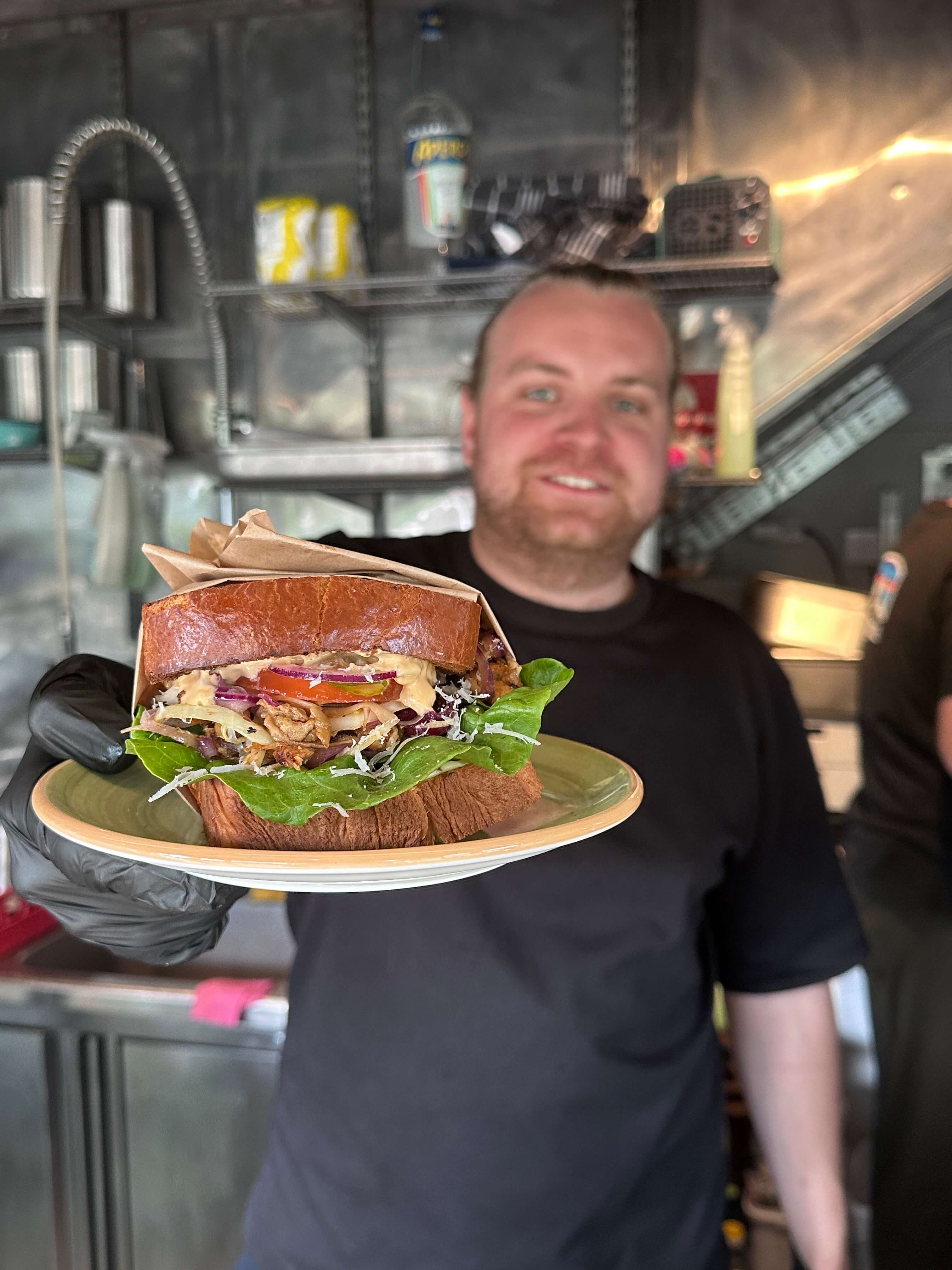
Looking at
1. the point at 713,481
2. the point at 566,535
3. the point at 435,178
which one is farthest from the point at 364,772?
the point at 435,178

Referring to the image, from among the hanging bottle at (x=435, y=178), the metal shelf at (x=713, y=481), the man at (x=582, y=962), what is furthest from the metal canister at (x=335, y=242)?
the man at (x=582, y=962)

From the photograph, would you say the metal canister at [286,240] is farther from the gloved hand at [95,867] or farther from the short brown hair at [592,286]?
the gloved hand at [95,867]

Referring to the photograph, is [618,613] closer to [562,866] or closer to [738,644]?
[738,644]

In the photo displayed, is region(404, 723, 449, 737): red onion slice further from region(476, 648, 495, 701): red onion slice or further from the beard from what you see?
the beard

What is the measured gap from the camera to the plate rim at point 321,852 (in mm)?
535

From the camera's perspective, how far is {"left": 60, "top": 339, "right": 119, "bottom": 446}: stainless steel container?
9.54 feet

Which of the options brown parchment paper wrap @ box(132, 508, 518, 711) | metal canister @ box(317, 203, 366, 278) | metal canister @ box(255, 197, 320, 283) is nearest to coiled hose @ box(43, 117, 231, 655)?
metal canister @ box(255, 197, 320, 283)

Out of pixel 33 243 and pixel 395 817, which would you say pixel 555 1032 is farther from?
pixel 33 243

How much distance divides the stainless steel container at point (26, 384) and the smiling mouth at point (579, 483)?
223cm

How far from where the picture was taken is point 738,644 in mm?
1316

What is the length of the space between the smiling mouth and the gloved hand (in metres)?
0.62

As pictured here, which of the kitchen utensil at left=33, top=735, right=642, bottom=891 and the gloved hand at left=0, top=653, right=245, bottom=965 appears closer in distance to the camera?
the kitchen utensil at left=33, top=735, right=642, bottom=891

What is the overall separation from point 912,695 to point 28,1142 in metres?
1.88

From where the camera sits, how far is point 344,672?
2.34 ft
